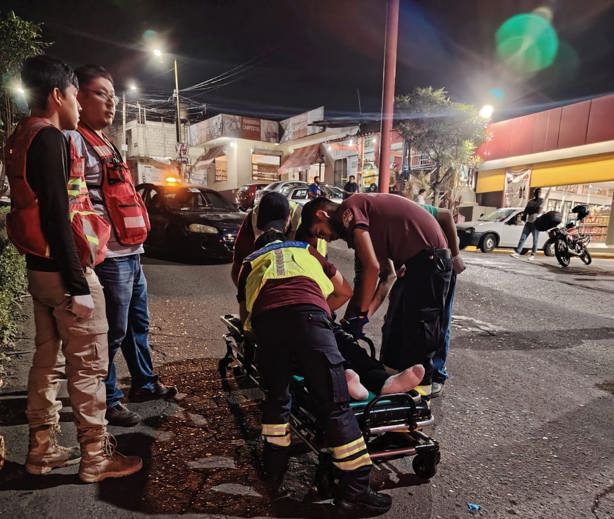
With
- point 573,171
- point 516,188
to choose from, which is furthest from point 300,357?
point 516,188

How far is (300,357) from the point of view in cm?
212

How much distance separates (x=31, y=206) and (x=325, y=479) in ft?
6.60

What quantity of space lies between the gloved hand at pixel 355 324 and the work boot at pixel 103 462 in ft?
5.42

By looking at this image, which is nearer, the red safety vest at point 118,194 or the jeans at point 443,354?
the red safety vest at point 118,194

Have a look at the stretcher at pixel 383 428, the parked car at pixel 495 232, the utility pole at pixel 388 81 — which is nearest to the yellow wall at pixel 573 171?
the parked car at pixel 495 232

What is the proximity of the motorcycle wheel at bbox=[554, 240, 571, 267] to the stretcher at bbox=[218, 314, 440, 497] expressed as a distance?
9790 millimetres

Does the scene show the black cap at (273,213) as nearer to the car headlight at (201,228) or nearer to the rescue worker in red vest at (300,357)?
the rescue worker in red vest at (300,357)

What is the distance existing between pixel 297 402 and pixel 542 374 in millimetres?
2790

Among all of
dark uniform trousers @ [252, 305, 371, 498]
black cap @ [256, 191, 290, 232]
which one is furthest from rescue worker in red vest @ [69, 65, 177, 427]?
dark uniform trousers @ [252, 305, 371, 498]

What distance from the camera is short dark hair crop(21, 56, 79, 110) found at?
2066 mm

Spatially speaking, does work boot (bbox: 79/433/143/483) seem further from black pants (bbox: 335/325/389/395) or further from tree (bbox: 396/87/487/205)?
tree (bbox: 396/87/487/205)

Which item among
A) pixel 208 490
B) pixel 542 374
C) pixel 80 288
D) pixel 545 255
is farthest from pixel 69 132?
pixel 545 255

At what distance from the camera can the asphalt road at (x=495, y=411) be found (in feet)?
7.30

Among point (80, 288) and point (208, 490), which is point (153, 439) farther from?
point (80, 288)
